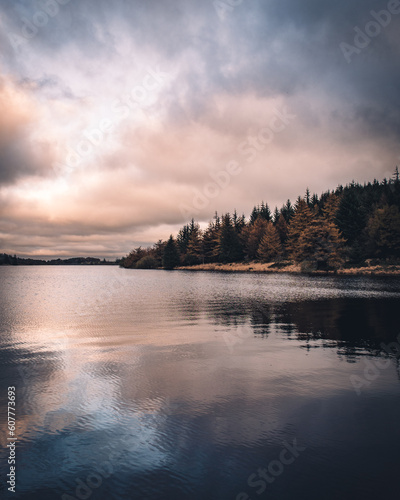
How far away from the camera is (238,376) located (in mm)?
10211

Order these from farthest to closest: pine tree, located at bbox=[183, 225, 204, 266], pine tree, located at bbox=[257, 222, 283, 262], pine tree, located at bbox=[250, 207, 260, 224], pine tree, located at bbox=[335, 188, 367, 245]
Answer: pine tree, located at bbox=[250, 207, 260, 224], pine tree, located at bbox=[183, 225, 204, 266], pine tree, located at bbox=[257, 222, 283, 262], pine tree, located at bbox=[335, 188, 367, 245]

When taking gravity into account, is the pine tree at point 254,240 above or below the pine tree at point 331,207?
below

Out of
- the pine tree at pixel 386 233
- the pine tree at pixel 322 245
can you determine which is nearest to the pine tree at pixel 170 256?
the pine tree at pixel 322 245

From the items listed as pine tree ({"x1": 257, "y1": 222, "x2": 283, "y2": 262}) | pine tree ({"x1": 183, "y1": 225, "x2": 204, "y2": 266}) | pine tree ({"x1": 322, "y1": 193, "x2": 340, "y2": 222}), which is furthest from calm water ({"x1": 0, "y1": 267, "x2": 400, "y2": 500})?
pine tree ({"x1": 183, "y1": 225, "x2": 204, "y2": 266})

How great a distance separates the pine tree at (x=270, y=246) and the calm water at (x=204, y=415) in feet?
274

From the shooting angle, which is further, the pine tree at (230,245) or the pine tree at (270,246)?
the pine tree at (230,245)

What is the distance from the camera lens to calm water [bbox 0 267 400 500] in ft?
17.2

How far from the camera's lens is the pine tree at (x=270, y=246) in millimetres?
98938

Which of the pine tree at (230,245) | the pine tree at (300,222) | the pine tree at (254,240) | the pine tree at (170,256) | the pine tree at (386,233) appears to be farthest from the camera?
the pine tree at (170,256)

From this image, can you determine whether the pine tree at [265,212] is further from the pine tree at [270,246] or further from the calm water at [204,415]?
the calm water at [204,415]

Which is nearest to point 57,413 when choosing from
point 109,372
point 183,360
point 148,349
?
point 109,372

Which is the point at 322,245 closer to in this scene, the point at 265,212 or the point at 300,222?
the point at 300,222

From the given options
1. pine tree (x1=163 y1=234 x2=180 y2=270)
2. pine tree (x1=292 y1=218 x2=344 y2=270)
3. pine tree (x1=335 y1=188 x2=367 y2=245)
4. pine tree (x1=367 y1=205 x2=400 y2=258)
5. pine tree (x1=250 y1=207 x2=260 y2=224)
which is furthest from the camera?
pine tree (x1=250 y1=207 x2=260 y2=224)

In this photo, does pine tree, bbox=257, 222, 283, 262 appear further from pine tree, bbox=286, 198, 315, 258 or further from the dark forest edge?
pine tree, bbox=286, 198, 315, 258
